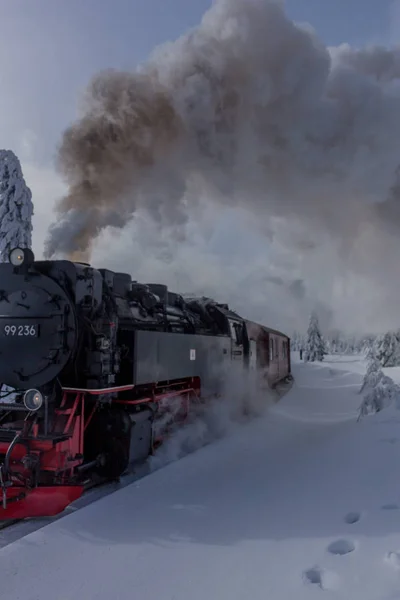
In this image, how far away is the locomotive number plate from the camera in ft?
18.5

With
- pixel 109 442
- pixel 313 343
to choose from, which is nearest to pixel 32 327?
pixel 109 442

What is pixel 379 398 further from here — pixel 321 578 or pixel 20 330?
pixel 20 330

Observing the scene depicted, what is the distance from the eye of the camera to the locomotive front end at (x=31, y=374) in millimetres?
4723

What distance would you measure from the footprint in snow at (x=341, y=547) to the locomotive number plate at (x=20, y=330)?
12.7 feet

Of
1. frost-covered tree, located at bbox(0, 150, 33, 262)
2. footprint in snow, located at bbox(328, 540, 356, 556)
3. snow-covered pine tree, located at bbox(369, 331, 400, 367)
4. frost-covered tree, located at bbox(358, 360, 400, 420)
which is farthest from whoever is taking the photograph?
snow-covered pine tree, located at bbox(369, 331, 400, 367)

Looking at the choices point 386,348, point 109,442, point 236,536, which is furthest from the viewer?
point 386,348

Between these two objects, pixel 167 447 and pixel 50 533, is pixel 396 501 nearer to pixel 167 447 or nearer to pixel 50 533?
pixel 50 533

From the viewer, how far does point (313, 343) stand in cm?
5653

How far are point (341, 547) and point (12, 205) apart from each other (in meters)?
13.9

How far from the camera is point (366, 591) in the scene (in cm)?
280

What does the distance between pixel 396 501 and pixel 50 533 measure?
3.10 meters

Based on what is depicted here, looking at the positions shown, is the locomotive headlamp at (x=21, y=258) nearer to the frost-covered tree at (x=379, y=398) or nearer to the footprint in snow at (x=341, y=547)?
the footprint in snow at (x=341, y=547)

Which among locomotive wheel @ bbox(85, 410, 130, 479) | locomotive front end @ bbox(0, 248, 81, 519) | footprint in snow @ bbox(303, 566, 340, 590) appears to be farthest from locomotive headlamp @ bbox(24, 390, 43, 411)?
footprint in snow @ bbox(303, 566, 340, 590)

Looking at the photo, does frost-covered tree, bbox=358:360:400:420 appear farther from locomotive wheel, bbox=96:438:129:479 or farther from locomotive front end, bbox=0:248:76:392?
locomotive front end, bbox=0:248:76:392
